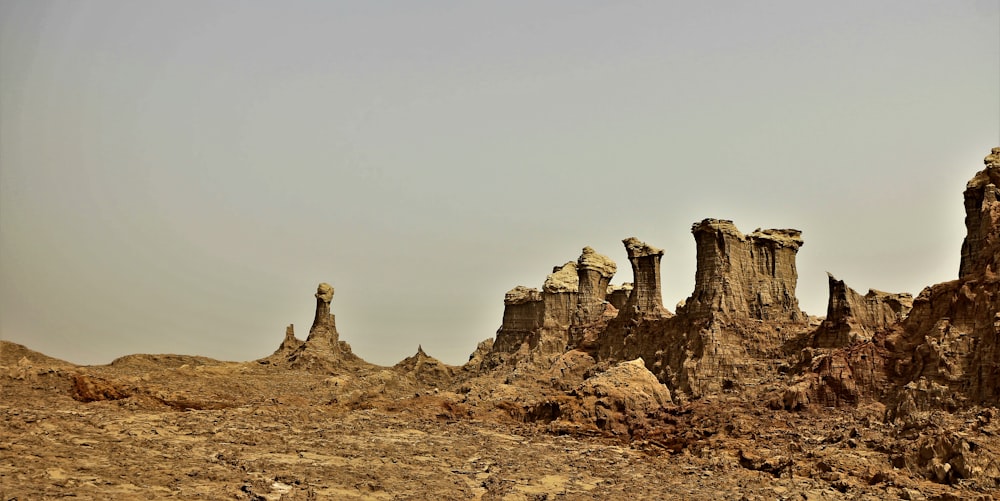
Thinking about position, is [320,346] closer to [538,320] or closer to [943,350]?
[538,320]

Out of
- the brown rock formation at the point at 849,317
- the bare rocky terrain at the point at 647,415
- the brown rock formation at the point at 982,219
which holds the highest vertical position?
the brown rock formation at the point at 982,219

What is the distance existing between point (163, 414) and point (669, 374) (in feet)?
83.1

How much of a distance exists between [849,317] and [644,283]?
14751 millimetres

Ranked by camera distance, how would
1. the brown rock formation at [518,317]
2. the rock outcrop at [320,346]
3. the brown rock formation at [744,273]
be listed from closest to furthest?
the brown rock formation at [744,273] < the brown rock formation at [518,317] < the rock outcrop at [320,346]


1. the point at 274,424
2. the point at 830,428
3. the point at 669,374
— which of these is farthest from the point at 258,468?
the point at 669,374

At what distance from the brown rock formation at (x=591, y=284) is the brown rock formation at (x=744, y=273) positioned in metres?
14.9

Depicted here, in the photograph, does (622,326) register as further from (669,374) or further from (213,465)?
(213,465)

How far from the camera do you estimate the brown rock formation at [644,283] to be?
53.6 meters

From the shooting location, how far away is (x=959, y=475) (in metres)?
24.9

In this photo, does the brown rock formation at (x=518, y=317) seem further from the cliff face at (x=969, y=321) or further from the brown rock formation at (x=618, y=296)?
the cliff face at (x=969, y=321)

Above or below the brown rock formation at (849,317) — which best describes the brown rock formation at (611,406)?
below

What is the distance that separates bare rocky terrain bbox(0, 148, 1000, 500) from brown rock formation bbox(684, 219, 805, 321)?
0.36 ft

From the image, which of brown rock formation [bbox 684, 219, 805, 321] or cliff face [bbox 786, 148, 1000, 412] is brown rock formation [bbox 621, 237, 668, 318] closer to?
brown rock formation [bbox 684, 219, 805, 321]

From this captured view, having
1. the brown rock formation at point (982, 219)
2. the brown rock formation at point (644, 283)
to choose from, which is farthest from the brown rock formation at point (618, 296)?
the brown rock formation at point (982, 219)
